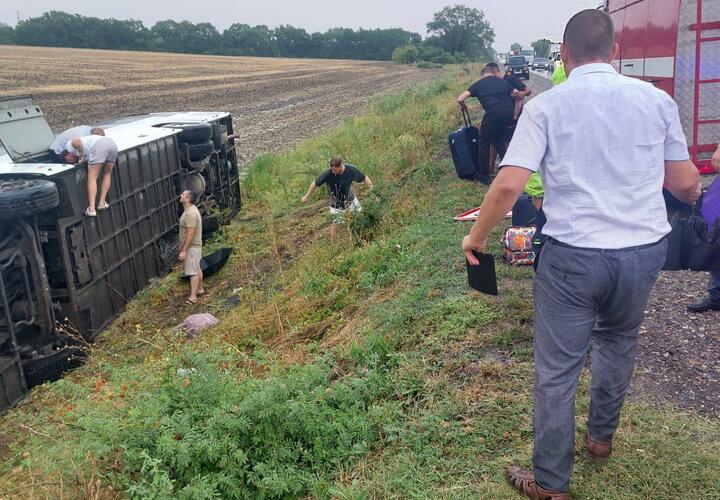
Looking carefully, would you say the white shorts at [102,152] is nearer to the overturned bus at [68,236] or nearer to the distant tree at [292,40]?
the overturned bus at [68,236]

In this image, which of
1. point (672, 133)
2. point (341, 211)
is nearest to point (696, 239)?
point (672, 133)

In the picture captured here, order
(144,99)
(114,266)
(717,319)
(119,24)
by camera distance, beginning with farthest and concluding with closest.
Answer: (119,24), (144,99), (114,266), (717,319)

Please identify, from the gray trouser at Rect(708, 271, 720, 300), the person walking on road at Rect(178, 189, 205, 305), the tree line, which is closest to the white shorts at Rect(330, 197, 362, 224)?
the person walking on road at Rect(178, 189, 205, 305)

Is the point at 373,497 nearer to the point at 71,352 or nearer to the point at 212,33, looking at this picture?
the point at 71,352

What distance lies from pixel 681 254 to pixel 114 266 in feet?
21.8

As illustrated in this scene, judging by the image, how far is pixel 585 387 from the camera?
4.03m

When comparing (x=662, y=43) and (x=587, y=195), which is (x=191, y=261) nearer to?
(x=662, y=43)

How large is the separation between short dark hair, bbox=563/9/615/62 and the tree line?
3231 inches

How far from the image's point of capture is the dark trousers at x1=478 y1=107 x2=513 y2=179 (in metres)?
9.64

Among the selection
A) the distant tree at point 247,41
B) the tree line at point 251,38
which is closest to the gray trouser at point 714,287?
the tree line at point 251,38

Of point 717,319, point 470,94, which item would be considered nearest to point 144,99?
point 470,94

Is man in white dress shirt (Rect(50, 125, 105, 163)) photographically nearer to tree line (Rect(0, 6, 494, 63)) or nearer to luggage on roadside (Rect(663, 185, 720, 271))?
luggage on roadside (Rect(663, 185, 720, 271))

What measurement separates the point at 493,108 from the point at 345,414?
6.61 meters

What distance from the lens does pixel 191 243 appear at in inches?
365
